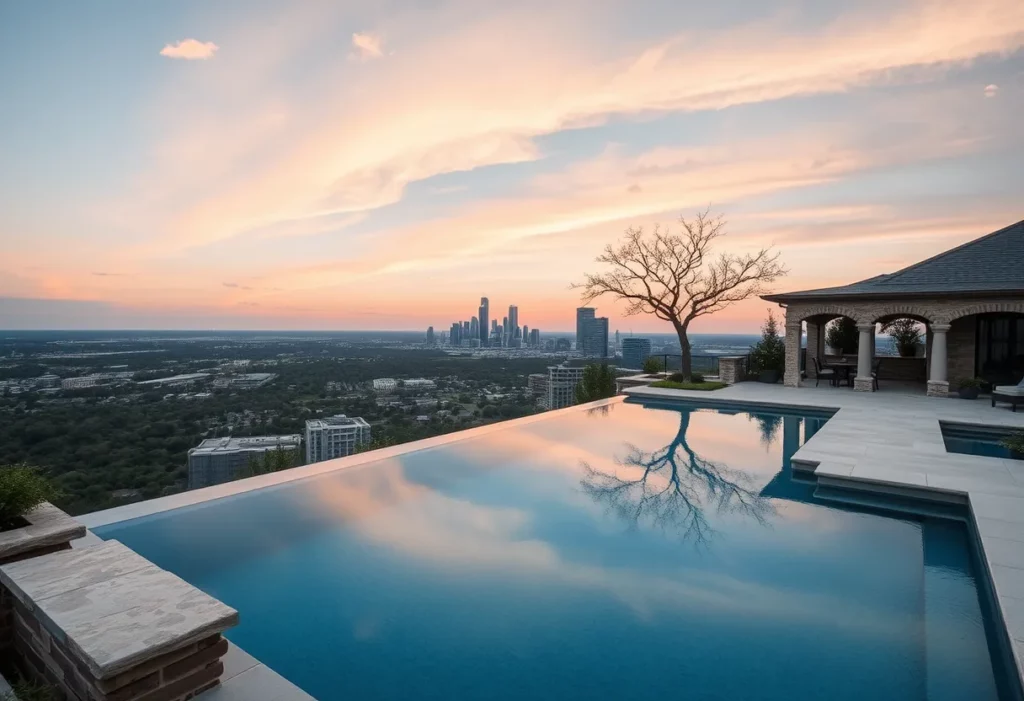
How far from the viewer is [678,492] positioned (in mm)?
7070

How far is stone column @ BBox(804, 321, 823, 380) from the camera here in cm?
1781

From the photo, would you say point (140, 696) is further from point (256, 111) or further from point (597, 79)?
point (597, 79)

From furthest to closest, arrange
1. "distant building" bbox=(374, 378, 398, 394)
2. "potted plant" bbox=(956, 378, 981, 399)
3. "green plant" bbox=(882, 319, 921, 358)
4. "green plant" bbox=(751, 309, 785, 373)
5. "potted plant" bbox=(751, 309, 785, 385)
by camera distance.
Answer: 1. "distant building" bbox=(374, 378, 398, 394)
2. "green plant" bbox=(882, 319, 921, 358)
3. "green plant" bbox=(751, 309, 785, 373)
4. "potted plant" bbox=(751, 309, 785, 385)
5. "potted plant" bbox=(956, 378, 981, 399)

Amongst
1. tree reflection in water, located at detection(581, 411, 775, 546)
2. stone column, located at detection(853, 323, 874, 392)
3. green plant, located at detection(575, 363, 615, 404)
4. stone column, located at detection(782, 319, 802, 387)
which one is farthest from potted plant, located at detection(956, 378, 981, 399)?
tree reflection in water, located at detection(581, 411, 775, 546)

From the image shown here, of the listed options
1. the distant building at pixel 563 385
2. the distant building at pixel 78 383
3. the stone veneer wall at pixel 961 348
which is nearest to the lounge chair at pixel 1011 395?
the stone veneer wall at pixel 961 348

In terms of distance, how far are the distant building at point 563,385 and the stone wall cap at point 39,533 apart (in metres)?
12.9

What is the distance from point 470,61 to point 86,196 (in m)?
8.96

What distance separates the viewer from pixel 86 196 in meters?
12.0

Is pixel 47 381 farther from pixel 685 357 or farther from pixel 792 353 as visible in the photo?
pixel 792 353

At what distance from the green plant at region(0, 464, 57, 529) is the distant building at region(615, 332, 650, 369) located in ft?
56.7

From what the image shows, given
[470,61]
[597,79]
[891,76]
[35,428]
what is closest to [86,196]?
[35,428]

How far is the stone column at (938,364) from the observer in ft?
45.0

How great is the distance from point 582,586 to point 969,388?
13.9m

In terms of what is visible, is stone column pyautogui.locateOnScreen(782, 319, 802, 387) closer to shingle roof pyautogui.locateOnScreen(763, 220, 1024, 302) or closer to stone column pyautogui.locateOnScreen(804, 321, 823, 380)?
shingle roof pyautogui.locateOnScreen(763, 220, 1024, 302)
